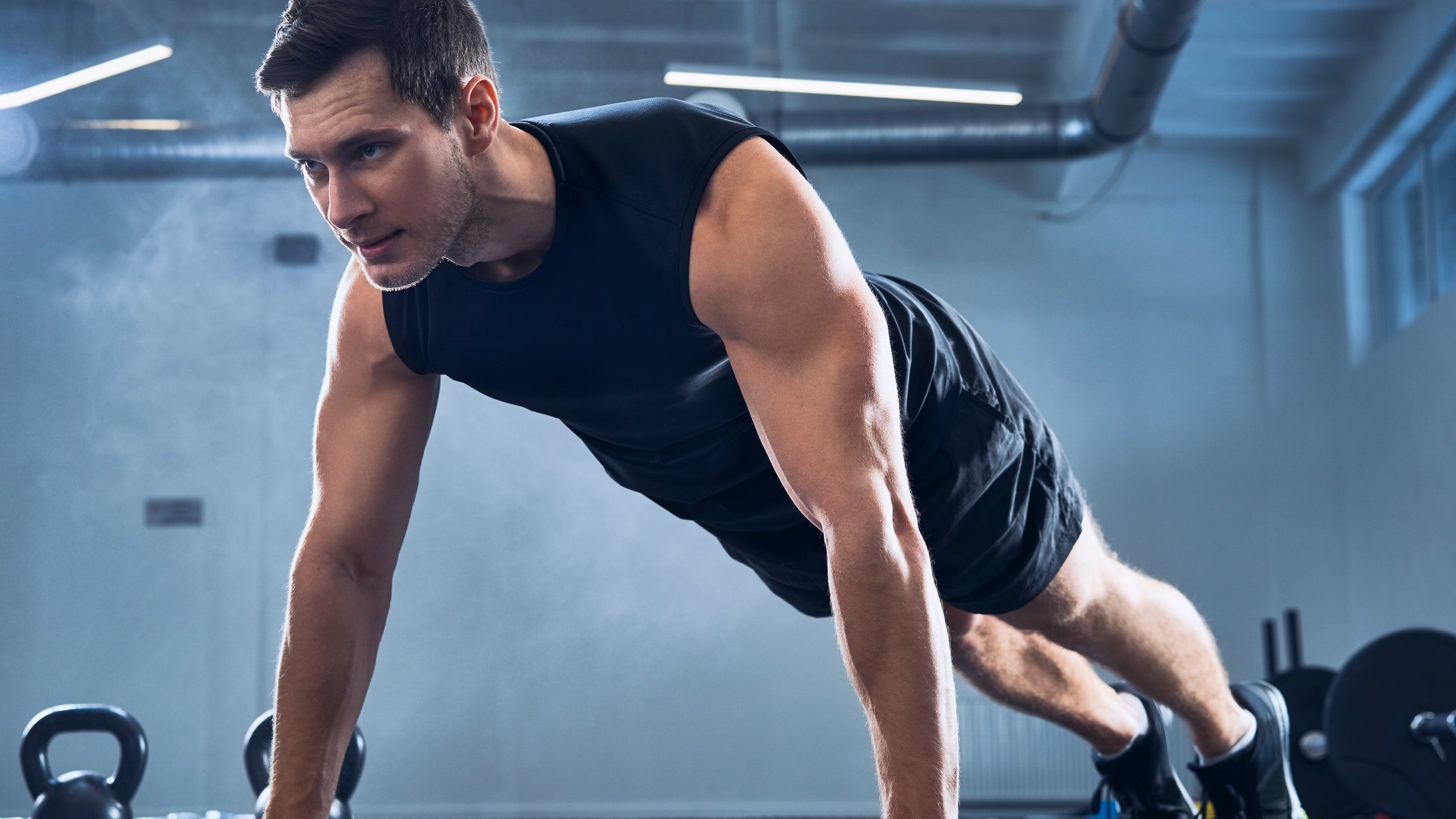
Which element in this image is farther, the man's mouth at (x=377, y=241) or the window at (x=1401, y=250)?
the window at (x=1401, y=250)

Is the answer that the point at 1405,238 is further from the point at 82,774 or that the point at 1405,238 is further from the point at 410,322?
the point at 82,774

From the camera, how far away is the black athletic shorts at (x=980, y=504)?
1191 millimetres

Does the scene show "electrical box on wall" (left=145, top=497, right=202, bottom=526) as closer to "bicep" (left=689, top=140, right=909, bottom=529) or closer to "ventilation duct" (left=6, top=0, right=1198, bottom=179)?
"ventilation duct" (left=6, top=0, right=1198, bottom=179)

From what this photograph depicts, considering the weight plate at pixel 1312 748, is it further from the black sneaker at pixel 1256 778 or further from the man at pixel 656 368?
the man at pixel 656 368

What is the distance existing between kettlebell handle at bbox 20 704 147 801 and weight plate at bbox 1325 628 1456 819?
2.39 m

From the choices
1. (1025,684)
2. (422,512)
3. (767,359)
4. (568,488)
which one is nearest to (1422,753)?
(1025,684)

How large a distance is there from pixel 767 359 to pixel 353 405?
44 cm

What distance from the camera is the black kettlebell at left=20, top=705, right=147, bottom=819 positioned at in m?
1.55

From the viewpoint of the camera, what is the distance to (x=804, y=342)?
85 cm

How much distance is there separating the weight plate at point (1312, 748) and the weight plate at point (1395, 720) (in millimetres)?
217

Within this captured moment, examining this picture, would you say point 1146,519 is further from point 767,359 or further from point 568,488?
point 767,359

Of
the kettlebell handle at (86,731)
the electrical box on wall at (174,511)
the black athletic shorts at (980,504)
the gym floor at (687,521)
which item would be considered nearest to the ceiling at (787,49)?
the gym floor at (687,521)

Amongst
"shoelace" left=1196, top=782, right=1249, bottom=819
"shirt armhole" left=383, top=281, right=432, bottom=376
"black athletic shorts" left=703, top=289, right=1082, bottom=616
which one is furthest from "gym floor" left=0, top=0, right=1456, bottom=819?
"shirt armhole" left=383, top=281, right=432, bottom=376

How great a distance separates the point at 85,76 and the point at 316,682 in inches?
108
